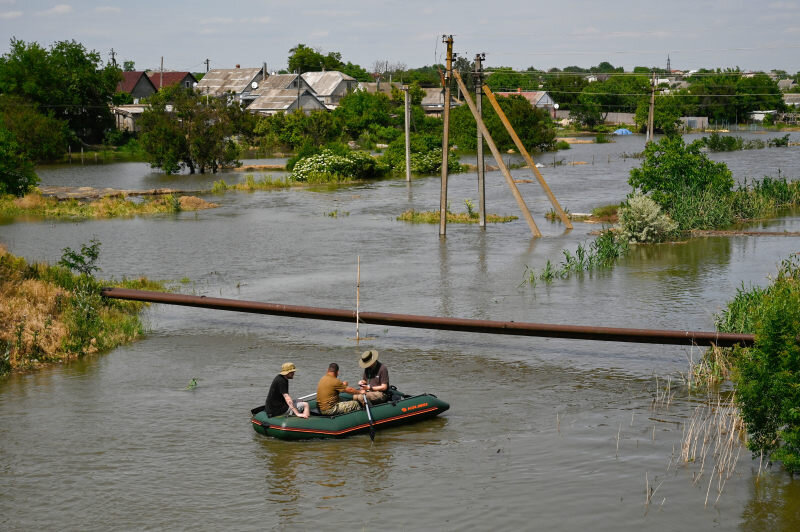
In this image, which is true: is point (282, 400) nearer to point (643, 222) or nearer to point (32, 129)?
point (643, 222)

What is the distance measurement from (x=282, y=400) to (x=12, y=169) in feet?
125

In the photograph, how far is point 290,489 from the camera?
13266 mm

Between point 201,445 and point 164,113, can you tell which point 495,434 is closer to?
point 201,445

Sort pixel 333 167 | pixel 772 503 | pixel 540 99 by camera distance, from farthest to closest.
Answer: pixel 540 99
pixel 333 167
pixel 772 503

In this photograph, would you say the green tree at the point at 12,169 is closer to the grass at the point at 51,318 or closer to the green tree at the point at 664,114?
the grass at the point at 51,318

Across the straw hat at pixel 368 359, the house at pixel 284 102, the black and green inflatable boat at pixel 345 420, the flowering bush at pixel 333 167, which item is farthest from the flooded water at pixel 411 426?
the house at pixel 284 102

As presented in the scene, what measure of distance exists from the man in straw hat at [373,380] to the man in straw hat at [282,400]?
3.33 ft

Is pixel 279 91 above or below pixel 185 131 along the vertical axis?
above

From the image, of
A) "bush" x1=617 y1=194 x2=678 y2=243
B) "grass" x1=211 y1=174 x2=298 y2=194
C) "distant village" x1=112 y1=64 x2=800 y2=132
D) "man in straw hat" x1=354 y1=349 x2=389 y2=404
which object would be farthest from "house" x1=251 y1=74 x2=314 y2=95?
"man in straw hat" x1=354 y1=349 x2=389 y2=404

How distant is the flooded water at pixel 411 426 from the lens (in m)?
12.5

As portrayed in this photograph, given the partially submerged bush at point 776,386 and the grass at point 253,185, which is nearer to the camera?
the partially submerged bush at point 776,386

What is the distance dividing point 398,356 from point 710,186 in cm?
2183

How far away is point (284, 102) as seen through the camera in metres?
103

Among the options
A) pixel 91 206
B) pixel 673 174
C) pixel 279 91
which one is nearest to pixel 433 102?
pixel 279 91
